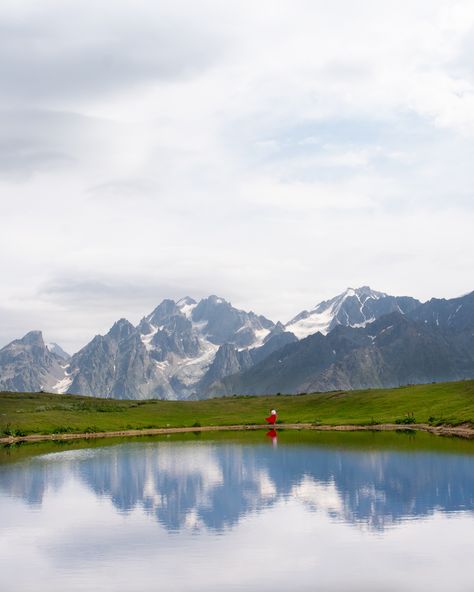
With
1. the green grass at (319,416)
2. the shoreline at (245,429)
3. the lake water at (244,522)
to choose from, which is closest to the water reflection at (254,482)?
the lake water at (244,522)

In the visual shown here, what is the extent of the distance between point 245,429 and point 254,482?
324 ft

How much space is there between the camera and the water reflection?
5897 cm

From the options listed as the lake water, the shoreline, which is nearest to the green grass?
the shoreline

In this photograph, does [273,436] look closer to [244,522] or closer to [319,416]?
[319,416]

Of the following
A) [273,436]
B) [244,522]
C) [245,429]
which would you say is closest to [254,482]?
[244,522]

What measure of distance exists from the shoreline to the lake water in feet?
109

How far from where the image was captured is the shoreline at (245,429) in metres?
135

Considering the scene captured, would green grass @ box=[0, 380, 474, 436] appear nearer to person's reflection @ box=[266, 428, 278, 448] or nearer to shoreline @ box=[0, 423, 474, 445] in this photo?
shoreline @ box=[0, 423, 474, 445]

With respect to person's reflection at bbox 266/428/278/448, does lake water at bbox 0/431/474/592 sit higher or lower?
higher

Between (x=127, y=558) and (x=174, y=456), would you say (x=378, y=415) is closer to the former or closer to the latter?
(x=174, y=456)

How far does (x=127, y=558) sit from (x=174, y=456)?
63.1 m

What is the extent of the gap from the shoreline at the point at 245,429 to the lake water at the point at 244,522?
109 feet

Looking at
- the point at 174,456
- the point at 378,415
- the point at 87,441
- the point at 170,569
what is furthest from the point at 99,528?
the point at 378,415

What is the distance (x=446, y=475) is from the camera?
75.1 metres
